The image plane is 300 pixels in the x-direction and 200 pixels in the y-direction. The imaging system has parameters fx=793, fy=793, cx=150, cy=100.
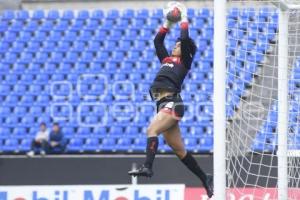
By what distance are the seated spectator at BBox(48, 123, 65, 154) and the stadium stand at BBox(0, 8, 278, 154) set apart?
1.72 feet

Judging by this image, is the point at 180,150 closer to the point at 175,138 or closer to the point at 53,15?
the point at 175,138

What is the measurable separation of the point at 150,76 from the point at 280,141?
6902 millimetres

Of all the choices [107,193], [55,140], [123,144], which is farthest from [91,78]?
[107,193]

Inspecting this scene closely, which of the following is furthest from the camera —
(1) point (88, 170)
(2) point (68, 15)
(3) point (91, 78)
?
(2) point (68, 15)

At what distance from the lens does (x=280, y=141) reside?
7.24m

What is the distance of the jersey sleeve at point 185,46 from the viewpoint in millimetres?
6652

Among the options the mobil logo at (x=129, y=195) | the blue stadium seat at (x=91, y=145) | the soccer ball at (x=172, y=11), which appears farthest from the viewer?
the blue stadium seat at (x=91, y=145)

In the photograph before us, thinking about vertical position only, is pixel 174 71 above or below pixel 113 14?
below

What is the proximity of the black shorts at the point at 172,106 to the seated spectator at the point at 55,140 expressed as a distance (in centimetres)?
603

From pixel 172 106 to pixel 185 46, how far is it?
52cm

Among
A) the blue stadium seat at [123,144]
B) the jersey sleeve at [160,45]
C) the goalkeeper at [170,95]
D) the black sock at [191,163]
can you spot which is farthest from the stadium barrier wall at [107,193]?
the jersey sleeve at [160,45]

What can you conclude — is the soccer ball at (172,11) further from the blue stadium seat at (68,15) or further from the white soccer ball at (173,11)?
the blue stadium seat at (68,15)

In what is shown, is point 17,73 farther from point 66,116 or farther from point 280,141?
point 280,141

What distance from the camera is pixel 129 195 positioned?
10.2 m
